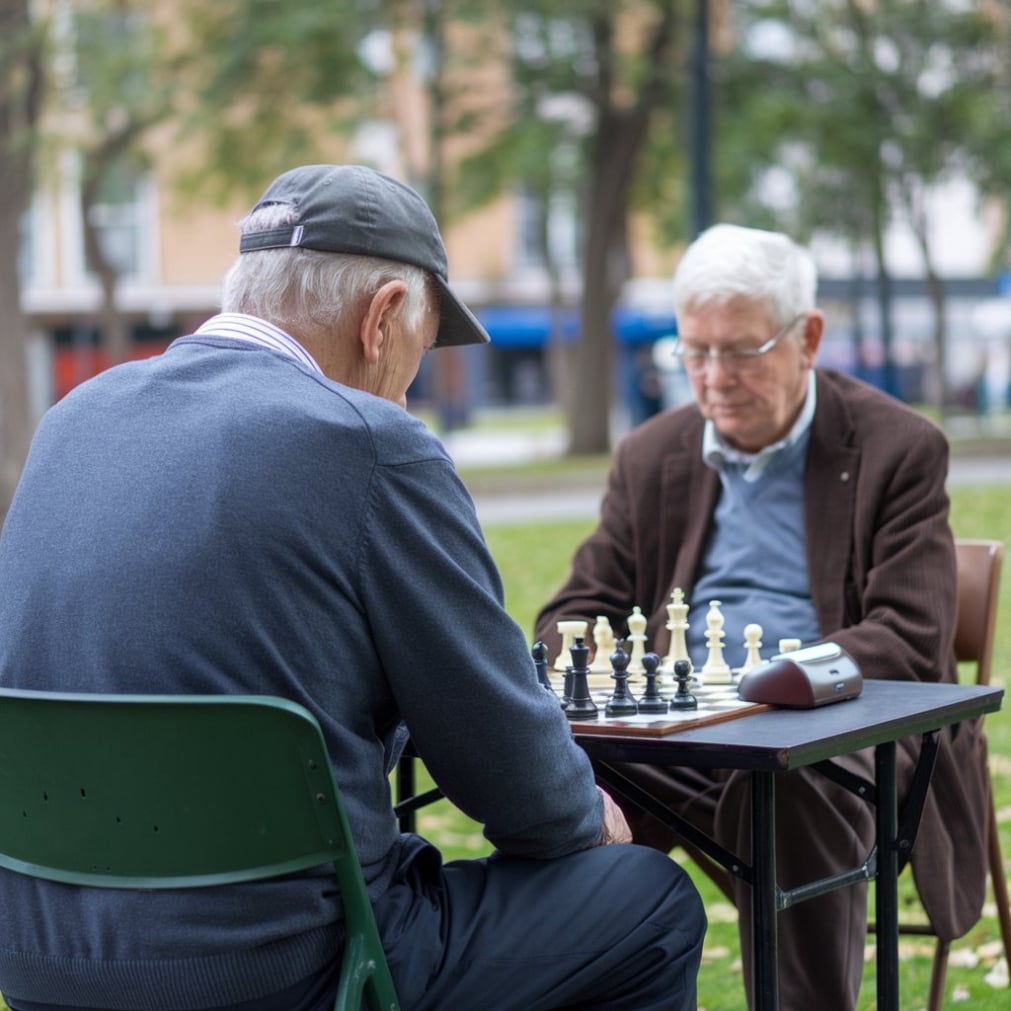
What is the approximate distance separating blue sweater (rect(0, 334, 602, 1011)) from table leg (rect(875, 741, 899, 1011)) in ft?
2.33

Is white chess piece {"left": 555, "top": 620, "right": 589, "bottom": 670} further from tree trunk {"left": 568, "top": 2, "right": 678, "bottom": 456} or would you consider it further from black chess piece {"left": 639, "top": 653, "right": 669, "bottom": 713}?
tree trunk {"left": 568, "top": 2, "right": 678, "bottom": 456}

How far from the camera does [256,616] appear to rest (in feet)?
7.00

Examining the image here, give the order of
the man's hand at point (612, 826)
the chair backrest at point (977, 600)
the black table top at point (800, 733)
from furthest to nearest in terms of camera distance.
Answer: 1. the chair backrest at point (977, 600)
2. the man's hand at point (612, 826)
3. the black table top at point (800, 733)

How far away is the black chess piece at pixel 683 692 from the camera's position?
9.00 feet

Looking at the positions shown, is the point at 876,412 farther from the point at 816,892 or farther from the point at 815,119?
the point at 815,119

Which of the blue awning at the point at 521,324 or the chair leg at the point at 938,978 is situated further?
the blue awning at the point at 521,324

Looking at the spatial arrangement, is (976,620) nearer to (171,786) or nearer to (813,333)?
(813,333)

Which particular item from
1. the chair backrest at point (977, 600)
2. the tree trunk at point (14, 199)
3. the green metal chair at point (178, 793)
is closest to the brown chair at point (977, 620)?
Result: the chair backrest at point (977, 600)

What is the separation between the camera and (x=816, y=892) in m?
2.76

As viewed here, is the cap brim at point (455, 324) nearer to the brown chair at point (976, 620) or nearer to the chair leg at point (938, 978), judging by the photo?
the brown chair at point (976, 620)

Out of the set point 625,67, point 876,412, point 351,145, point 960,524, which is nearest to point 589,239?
point 625,67

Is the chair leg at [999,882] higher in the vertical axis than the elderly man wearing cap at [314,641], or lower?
lower

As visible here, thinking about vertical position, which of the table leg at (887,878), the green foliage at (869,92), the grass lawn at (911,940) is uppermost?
the green foliage at (869,92)

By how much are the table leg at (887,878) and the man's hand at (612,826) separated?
17.7 inches
